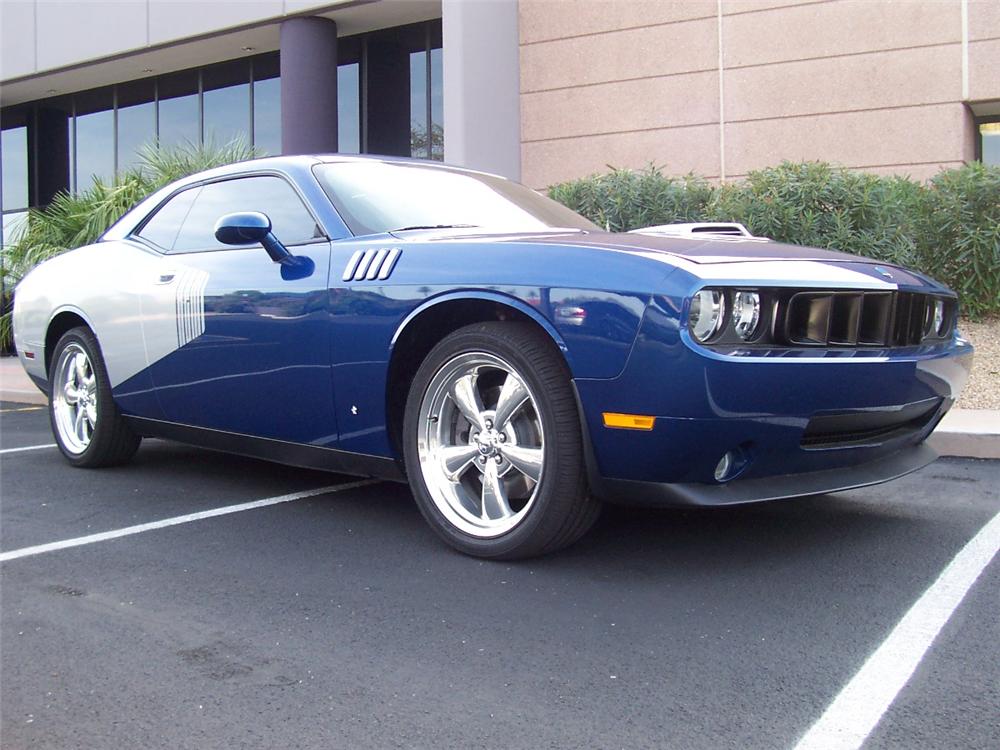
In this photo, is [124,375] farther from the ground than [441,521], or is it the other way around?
[124,375]

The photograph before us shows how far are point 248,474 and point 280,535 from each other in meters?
1.42

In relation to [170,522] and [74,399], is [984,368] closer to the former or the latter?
[170,522]

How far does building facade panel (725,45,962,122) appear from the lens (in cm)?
1212

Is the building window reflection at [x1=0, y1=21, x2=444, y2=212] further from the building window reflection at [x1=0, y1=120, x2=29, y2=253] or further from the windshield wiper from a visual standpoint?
the windshield wiper

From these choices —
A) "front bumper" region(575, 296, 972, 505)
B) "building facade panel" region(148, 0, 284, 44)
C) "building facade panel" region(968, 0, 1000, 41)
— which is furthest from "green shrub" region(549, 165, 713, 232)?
"building facade panel" region(148, 0, 284, 44)

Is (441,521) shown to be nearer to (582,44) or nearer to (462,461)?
(462,461)

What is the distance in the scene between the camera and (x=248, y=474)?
528cm

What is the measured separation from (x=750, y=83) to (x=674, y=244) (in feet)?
34.7

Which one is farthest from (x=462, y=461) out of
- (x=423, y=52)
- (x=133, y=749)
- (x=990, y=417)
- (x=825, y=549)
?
(x=423, y=52)

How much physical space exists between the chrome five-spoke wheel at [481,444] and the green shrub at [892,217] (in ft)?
19.2

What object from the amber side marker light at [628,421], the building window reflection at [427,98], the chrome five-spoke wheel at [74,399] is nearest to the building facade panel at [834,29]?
the building window reflection at [427,98]

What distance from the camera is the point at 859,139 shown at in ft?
41.1

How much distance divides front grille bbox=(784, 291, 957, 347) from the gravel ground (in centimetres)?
381

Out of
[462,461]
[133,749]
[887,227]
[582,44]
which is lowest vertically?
[133,749]
